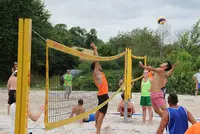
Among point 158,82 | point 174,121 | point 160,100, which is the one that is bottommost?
point 174,121

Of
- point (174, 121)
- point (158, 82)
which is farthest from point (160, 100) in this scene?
point (174, 121)

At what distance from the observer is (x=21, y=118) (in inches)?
120

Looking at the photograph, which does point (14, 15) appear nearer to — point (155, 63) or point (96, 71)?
point (155, 63)

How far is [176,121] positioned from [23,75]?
5.95ft

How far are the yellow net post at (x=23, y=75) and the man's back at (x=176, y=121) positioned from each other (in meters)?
1.67

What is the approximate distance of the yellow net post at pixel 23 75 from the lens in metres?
3.01

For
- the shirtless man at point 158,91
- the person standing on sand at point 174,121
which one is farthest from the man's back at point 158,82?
the person standing on sand at point 174,121

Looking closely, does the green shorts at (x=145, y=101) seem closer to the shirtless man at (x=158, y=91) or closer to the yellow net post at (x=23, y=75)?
the shirtless man at (x=158, y=91)

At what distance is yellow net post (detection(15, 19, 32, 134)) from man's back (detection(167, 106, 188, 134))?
1669 mm

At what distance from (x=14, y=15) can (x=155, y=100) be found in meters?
19.6

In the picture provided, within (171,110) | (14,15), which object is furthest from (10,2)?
(171,110)

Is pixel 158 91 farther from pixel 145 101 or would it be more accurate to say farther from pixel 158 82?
pixel 145 101

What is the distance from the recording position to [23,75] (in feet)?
9.91

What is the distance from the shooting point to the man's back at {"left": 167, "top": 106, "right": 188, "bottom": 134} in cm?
384
